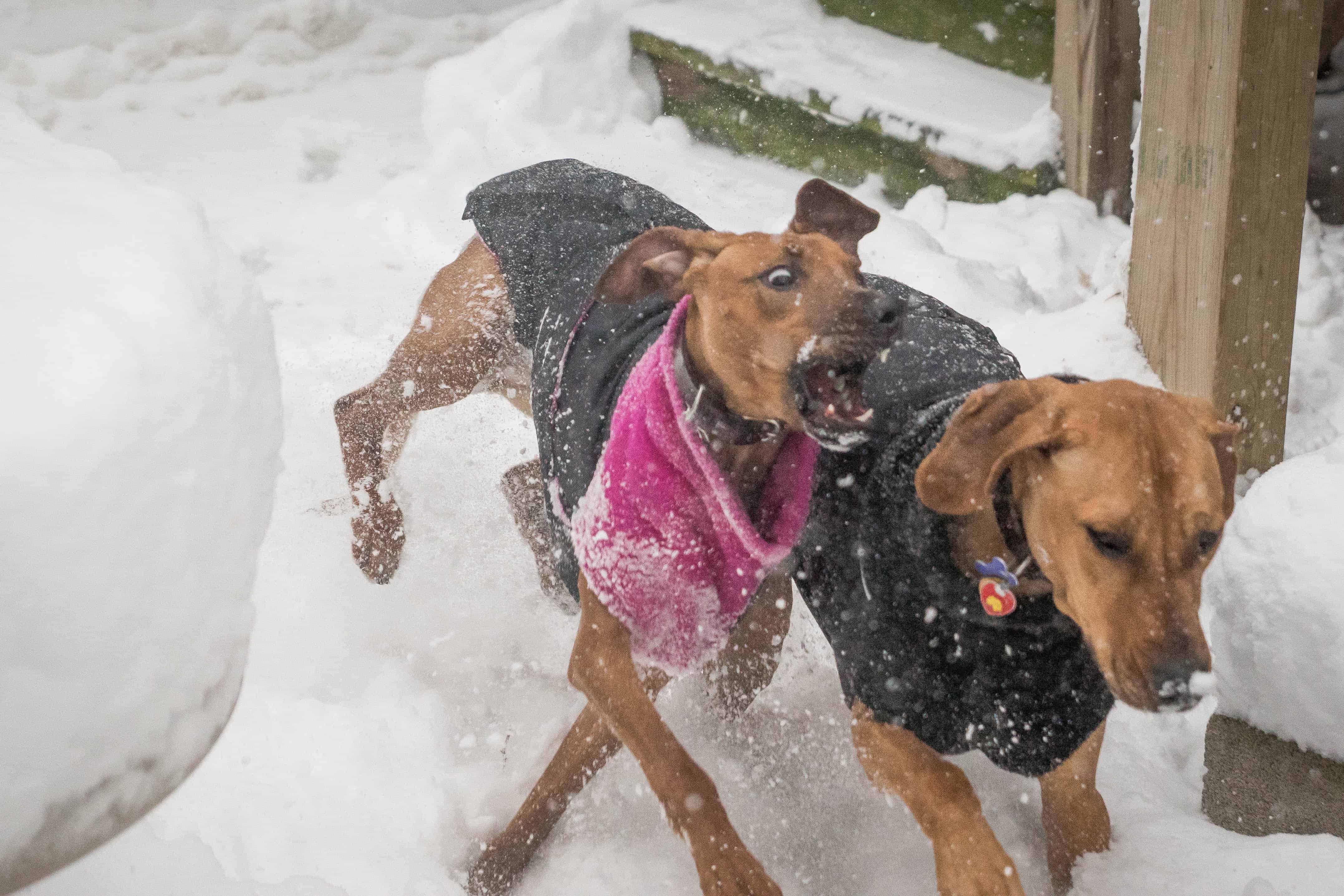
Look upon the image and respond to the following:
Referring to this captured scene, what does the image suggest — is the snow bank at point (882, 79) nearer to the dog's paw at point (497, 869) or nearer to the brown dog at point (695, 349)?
the brown dog at point (695, 349)

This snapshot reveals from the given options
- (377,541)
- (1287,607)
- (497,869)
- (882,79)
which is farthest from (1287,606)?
(882,79)

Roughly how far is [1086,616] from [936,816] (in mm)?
511

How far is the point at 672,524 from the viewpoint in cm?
222

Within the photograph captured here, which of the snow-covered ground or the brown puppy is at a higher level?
the brown puppy

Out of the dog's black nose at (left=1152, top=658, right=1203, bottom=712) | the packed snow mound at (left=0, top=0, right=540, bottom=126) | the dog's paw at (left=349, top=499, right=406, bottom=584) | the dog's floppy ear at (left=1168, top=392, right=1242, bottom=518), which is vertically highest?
the dog's floppy ear at (left=1168, top=392, right=1242, bottom=518)

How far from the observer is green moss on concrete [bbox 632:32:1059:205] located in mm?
4566

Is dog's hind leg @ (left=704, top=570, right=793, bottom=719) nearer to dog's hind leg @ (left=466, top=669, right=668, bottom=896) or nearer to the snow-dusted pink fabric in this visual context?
dog's hind leg @ (left=466, top=669, right=668, bottom=896)

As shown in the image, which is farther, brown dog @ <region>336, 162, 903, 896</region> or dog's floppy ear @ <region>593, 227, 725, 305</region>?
dog's floppy ear @ <region>593, 227, 725, 305</region>

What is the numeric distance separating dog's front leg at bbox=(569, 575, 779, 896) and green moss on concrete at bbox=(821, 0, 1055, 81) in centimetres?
329

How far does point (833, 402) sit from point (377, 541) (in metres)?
1.89

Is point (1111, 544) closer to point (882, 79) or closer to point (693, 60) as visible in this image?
point (882, 79)

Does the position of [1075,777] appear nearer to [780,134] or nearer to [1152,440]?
[1152,440]

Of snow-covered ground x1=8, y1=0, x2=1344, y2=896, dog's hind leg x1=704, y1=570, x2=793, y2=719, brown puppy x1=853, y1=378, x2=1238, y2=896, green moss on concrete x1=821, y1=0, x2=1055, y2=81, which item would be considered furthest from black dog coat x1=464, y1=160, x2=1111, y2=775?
green moss on concrete x1=821, y1=0, x2=1055, y2=81

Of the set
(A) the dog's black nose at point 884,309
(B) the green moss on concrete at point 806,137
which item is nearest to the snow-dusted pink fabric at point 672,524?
(A) the dog's black nose at point 884,309
